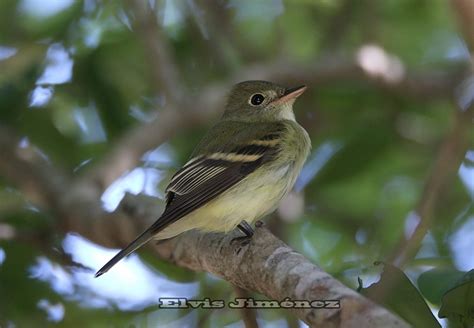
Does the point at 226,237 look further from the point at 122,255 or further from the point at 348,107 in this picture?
the point at 348,107

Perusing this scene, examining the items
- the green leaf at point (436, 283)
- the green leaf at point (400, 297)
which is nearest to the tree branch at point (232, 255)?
the green leaf at point (400, 297)

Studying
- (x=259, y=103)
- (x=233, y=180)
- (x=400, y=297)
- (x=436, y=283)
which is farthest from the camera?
(x=259, y=103)

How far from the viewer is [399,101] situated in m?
6.26

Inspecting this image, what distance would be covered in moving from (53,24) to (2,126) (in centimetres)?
96

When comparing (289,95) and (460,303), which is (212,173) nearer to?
(289,95)

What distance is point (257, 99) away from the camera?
5.59 m

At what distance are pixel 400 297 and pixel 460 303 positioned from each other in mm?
230

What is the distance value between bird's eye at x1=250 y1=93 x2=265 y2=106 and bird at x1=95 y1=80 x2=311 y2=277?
0.43 meters

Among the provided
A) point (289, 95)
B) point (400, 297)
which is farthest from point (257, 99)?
point (400, 297)

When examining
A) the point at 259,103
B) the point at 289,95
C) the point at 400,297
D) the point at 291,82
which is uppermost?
the point at 400,297

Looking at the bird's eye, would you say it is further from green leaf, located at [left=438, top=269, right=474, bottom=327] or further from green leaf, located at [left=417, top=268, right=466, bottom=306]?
green leaf, located at [left=438, top=269, right=474, bottom=327]

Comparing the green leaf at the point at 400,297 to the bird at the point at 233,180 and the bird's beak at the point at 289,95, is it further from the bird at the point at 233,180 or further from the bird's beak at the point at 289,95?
the bird's beak at the point at 289,95

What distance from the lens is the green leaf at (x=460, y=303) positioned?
119 inches

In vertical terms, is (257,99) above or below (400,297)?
below
